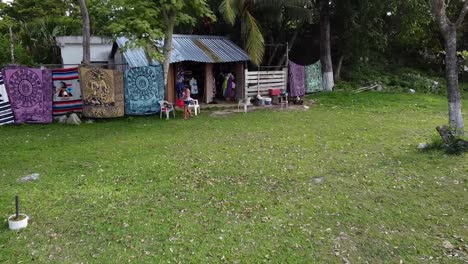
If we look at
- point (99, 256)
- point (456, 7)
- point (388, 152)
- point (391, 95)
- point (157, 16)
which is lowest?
point (99, 256)

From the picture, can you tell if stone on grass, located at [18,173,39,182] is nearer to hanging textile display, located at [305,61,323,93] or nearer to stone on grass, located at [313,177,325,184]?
stone on grass, located at [313,177,325,184]

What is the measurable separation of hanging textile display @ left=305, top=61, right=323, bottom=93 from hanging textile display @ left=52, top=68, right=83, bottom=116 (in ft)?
38.7

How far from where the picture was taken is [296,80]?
65.4 feet

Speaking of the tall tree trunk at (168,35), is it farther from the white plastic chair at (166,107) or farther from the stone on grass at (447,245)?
the stone on grass at (447,245)

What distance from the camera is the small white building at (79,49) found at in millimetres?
19094

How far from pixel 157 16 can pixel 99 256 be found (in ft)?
35.7

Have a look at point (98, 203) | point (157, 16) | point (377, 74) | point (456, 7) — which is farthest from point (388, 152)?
point (456, 7)

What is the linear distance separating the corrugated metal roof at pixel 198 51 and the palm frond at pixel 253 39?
73cm

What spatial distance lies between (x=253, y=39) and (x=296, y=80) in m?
3.54

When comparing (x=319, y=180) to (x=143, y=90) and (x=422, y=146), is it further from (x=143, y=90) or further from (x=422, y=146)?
(x=143, y=90)

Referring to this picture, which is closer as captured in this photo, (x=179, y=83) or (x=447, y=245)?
(x=447, y=245)

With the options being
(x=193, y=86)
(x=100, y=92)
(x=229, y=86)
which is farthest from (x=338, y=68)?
(x=100, y=92)

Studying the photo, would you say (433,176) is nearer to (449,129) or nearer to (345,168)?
(345,168)

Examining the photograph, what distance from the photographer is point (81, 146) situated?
9.70 metres
